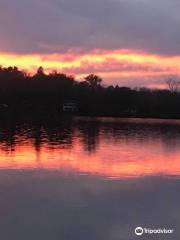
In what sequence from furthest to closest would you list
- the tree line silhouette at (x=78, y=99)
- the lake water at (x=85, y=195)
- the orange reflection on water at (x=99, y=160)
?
the tree line silhouette at (x=78, y=99) < the orange reflection on water at (x=99, y=160) < the lake water at (x=85, y=195)

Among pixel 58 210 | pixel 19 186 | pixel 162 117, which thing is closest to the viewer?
pixel 58 210

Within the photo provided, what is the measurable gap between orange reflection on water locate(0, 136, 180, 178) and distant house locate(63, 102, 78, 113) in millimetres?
84625

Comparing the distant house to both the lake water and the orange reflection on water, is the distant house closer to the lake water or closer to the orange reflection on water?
the orange reflection on water

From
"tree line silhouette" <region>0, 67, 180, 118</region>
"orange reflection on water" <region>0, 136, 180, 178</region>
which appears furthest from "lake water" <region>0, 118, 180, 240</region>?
"tree line silhouette" <region>0, 67, 180, 118</region>

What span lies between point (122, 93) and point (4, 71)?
2801cm

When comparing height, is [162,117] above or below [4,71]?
below

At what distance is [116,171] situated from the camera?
21.4m

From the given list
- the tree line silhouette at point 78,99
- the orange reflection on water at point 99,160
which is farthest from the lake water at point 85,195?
the tree line silhouette at point 78,99

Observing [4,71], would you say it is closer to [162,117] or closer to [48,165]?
[162,117]

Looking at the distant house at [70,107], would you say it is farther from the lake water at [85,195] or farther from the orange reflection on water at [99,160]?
the lake water at [85,195]

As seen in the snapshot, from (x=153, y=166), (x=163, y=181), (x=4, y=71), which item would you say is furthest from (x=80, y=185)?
(x=4, y=71)

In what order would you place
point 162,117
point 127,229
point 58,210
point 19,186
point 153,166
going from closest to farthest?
point 127,229 < point 58,210 < point 19,186 < point 153,166 < point 162,117

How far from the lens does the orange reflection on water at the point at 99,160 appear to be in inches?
856

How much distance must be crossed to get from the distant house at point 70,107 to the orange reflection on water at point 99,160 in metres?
84.6
